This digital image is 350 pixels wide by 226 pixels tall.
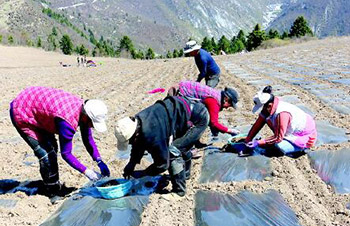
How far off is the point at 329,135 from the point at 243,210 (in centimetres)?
247

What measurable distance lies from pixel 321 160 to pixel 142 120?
97.5 inches

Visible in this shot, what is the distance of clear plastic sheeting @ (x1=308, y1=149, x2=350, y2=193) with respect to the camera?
3572mm

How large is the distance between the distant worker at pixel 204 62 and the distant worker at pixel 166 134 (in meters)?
1.94

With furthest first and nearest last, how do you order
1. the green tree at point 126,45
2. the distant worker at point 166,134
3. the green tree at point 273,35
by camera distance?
the green tree at point 126,45, the green tree at point 273,35, the distant worker at point 166,134

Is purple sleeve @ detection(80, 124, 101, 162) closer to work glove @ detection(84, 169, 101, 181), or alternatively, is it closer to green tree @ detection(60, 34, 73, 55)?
work glove @ detection(84, 169, 101, 181)

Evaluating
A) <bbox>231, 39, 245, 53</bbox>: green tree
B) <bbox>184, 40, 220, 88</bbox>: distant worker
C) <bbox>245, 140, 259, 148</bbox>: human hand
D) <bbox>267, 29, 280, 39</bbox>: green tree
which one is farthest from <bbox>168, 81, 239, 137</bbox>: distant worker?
<bbox>231, 39, 245, 53</bbox>: green tree

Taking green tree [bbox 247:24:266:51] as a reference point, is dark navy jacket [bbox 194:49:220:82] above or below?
above

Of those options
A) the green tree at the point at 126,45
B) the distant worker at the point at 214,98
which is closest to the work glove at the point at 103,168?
the distant worker at the point at 214,98

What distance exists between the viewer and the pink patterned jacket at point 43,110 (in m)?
3.08

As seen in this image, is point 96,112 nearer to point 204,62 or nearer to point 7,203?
point 7,203

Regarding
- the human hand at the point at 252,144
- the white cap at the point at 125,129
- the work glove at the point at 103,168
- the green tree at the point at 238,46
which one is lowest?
the green tree at the point at 238,46

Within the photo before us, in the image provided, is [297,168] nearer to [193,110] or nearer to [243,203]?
[243,203]

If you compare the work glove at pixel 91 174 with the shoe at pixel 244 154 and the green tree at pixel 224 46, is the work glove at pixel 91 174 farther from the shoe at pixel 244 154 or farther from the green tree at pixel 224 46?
the green tree at pixel 224 46

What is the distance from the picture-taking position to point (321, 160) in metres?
4.11
